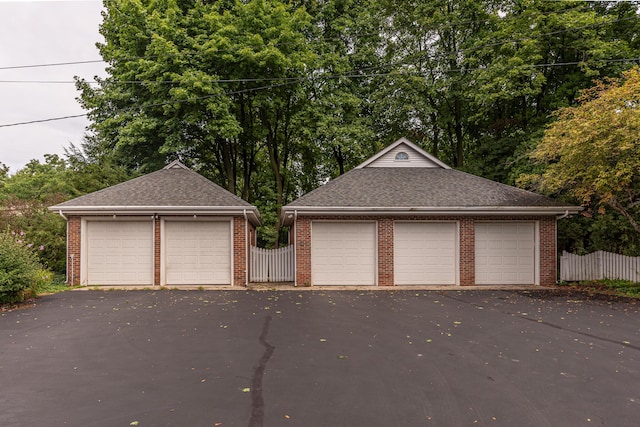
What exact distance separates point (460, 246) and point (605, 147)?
4950 millimetres

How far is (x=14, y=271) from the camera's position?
888 cm

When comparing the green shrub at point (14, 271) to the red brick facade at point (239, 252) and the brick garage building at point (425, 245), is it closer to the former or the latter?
the red brick facade at point (239, 252)

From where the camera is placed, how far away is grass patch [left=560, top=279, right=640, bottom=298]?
10859 millimetres

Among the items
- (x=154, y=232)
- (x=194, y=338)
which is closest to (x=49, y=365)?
(x=194, y=338)

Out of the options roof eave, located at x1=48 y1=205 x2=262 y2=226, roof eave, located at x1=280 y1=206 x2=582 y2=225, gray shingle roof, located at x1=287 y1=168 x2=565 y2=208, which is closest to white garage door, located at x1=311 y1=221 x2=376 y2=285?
roof eave, located at x1=280 y1=206 x2=582 y2=225

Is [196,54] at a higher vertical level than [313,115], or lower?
higher

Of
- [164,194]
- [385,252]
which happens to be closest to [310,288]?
[385,252]

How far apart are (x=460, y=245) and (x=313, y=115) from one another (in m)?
11.0

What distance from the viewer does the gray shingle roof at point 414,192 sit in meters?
12.2

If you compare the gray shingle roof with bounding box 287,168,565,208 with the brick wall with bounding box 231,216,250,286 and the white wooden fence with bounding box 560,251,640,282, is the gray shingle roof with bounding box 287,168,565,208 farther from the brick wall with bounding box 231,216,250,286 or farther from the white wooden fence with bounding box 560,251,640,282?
the white wooden fence with bounding box 560,251,640,282

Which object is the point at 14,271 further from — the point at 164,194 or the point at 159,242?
the point at 164,194

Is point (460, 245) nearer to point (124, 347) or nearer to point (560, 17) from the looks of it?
point (124, 347)

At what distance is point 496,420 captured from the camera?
11.2ft

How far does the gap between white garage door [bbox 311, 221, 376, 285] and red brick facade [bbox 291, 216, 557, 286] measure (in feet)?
0.71
